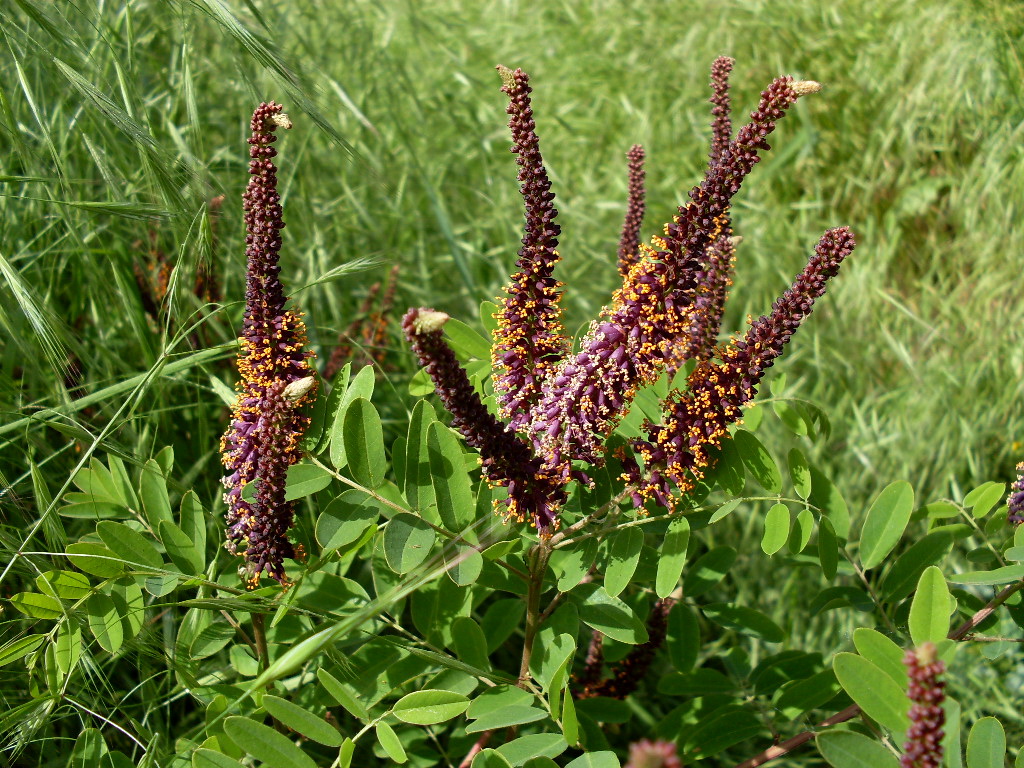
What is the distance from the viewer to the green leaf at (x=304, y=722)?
1.17m

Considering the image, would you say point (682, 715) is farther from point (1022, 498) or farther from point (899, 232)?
point (899, 232)

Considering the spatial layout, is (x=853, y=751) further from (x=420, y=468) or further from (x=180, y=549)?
(x=180, y=549)

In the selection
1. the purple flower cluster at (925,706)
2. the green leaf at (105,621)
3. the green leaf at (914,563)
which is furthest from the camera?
the green leaf at (914,563)

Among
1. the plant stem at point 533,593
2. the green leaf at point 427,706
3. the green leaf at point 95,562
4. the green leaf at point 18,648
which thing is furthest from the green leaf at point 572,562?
the green leaf at point 18,648

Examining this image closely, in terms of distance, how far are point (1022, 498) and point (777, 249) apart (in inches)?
75.8

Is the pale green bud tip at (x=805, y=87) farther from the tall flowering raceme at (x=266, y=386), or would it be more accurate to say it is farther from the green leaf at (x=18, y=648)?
the green leaf at (x=18, y=648)

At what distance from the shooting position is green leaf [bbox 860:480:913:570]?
1.50 meters

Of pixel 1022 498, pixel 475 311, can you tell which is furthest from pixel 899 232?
pixel 1022 498

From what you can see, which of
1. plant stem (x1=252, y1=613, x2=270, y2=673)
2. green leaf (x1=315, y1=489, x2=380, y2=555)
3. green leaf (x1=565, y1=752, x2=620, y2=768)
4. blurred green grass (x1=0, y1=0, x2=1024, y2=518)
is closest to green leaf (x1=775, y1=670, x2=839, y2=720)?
green leaf (x1=565, y1=752, x2=620, y2=768)

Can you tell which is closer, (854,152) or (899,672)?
(899,672)

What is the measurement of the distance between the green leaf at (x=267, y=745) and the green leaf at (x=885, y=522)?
3.21 ft

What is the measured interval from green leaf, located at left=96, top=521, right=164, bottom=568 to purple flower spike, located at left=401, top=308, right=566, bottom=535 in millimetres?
598

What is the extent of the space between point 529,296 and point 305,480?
1.54 feet

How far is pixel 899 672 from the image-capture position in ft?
3.80
